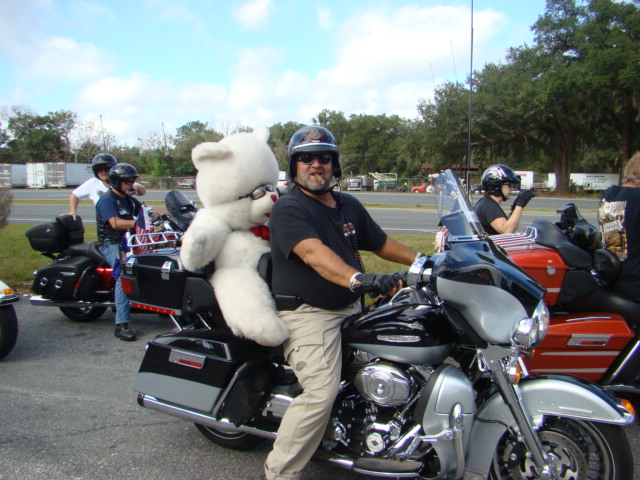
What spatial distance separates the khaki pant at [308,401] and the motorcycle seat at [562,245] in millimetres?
1910

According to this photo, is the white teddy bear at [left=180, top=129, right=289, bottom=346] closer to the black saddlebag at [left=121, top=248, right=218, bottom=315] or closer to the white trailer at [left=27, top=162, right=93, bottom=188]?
the black saddlebag at [left=121, top=248, right=218, bottom=315]

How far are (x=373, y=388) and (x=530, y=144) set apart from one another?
142 feet

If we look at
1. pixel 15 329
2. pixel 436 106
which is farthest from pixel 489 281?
pixel 436 106

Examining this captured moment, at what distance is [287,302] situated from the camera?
2.91 m

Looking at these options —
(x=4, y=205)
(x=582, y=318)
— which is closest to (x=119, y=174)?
(x=4, y=205)

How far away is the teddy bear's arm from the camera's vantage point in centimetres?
313

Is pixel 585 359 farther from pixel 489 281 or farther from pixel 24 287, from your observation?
pixel 24 287

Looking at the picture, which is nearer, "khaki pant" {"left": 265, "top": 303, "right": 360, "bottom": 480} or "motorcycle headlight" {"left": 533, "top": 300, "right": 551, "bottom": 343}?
"motorcycle headlight" {"left": 533, "top": 300, "right": 551, "bottom": 343}

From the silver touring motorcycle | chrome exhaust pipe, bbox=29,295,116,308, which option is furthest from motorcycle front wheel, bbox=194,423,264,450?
chrome exhaust pipe, bbox=29,295,116,308

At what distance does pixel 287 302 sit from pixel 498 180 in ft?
10.1

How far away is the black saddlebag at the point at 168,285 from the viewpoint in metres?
3.26

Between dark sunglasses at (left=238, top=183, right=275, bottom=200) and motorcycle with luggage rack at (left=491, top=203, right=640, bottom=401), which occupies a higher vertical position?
dark sunglasses at (left=238, top=183, right=275, bottom=200)

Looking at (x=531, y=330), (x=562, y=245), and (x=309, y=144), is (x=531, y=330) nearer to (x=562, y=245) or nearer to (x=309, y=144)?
(x=309, y=144)

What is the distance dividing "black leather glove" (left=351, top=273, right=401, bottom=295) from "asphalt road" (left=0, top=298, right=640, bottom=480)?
52.8 inches
